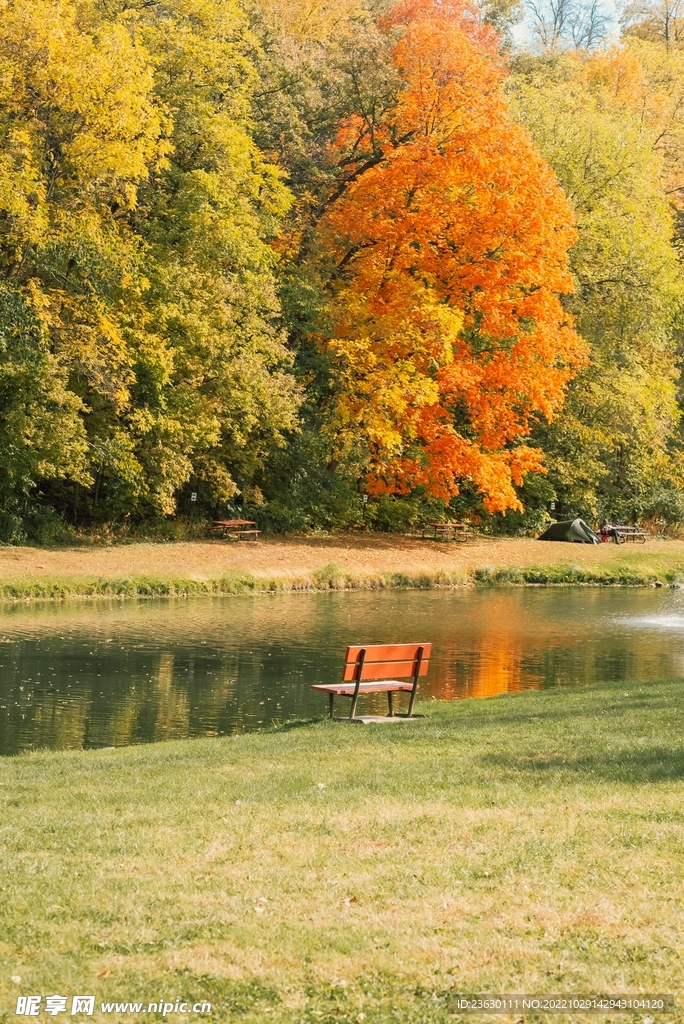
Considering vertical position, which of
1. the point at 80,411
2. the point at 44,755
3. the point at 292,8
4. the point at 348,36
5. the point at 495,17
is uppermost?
the point at 495,17

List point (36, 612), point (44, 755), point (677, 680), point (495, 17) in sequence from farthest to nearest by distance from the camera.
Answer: point (495, 17) < point (36, 612) < point (677, 680) < point (44, 755)

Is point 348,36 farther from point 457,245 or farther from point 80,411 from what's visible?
point 80,411

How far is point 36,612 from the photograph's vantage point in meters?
24.1

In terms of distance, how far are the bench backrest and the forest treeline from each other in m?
Answer: 16.9

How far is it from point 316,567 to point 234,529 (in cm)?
546

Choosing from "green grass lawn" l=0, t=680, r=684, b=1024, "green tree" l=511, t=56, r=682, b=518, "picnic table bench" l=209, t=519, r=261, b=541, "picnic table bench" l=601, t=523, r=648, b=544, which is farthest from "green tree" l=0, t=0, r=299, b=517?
"green grass lawn" l=0, t=680, r=684, b=1024

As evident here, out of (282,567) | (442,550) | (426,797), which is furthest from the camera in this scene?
(442,550)

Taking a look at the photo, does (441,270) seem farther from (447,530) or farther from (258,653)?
(258,653)

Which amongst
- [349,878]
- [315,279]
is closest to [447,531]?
[315,279]

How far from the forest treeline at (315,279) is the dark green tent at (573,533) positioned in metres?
1.39

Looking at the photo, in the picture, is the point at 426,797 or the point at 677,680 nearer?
the point at 426,797

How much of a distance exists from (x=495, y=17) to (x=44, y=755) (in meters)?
56.3

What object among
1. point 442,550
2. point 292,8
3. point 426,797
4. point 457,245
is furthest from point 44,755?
point 292,8

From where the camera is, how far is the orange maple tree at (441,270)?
37250 millimetres
